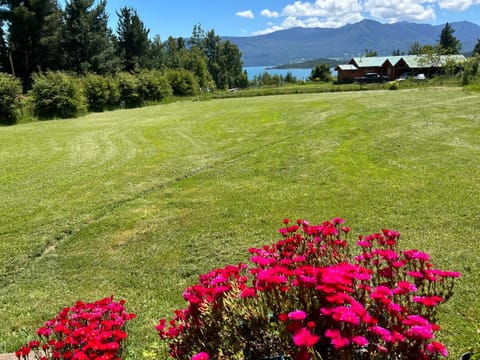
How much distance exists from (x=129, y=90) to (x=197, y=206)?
79.5 feet

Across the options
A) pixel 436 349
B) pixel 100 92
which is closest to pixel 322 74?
pixel 100 92

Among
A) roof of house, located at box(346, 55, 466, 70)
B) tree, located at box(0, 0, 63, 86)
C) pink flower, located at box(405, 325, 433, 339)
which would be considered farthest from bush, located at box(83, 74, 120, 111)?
roof of house, located at box(346, 55, 466, 70)

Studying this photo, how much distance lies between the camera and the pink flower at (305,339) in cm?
136

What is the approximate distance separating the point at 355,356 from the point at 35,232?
501cm

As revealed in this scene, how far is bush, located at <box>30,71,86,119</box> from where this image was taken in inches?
829

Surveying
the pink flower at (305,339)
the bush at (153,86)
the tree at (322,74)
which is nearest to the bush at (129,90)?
the bush at (153,86)

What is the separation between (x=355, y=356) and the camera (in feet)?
5.70

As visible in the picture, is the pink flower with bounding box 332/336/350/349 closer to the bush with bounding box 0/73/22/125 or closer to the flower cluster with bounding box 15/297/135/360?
the flower cluster with bounding box 15/297/135/360

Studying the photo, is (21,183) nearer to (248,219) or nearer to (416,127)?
(248,219)

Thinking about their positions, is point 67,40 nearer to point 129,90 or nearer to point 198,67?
point 129,90

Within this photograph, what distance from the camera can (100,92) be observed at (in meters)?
25.2

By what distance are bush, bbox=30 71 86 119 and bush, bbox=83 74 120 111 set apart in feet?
6.94

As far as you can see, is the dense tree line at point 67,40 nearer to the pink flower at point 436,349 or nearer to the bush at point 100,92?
the bush at point 100,92

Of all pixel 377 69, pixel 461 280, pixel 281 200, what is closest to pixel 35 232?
pixel 281 200
